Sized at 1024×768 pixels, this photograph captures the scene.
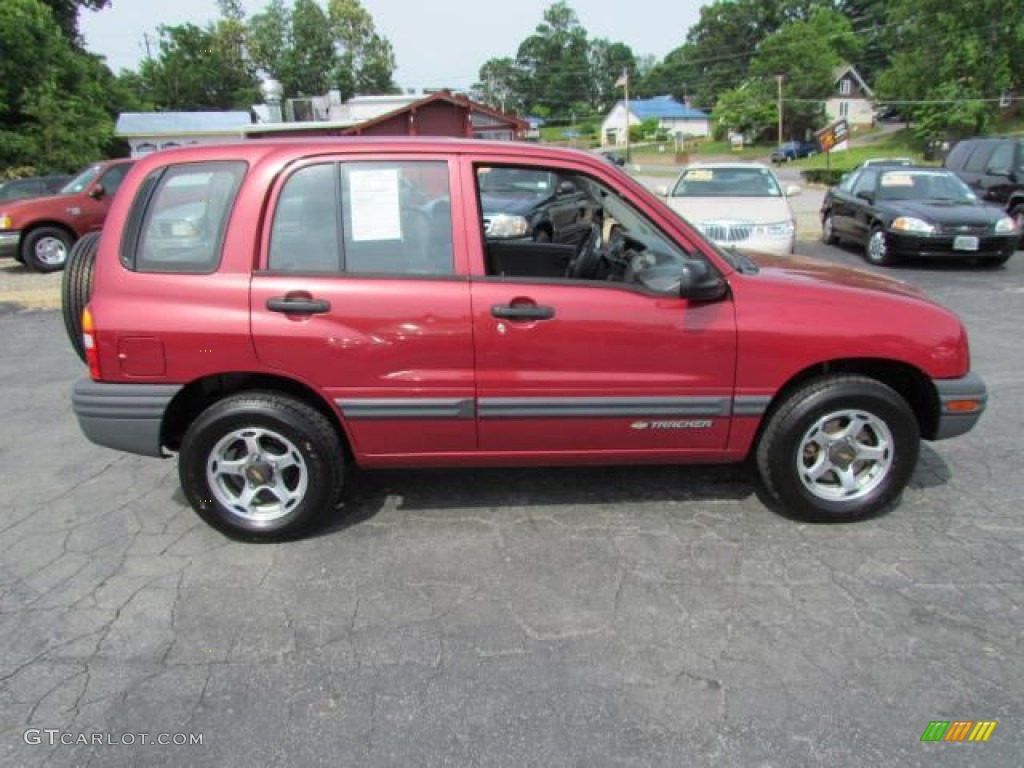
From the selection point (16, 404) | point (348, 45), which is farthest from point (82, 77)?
point (348, 45)

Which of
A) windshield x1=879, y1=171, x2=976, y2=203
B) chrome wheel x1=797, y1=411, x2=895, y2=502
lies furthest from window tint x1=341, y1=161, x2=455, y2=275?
windshield x1=879, y1=171, x2=976, y2=203

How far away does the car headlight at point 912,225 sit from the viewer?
10.1 m

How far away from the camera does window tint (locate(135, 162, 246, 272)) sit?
321 cm

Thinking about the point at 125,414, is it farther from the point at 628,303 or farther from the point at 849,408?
the point at 849,408

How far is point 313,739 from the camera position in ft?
7.51

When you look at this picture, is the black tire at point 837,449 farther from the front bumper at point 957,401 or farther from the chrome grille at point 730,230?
the chrome grille at point 730,230

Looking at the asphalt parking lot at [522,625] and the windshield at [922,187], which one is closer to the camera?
the asphalt parking lot at [522,625]

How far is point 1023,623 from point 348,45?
105519mm

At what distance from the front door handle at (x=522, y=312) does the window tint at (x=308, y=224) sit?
73 centimetres

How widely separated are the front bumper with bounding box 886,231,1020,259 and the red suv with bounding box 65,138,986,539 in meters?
7.75

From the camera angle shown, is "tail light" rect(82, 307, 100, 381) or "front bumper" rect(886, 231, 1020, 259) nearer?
"tail light" rect(82, 307, 100, 381)

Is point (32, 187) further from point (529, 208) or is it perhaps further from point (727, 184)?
point (727, 184)

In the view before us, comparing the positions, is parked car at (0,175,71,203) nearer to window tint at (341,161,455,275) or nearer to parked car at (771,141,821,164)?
window tint at (341,161,455,275)

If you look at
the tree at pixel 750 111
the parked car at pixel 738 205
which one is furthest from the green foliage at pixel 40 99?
the tree at pixel 750 111
